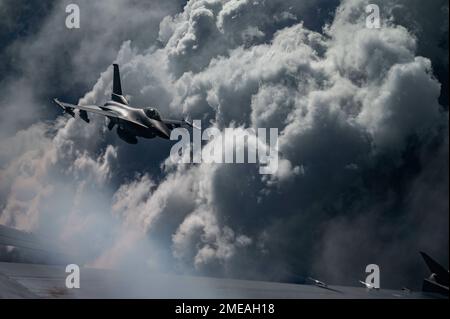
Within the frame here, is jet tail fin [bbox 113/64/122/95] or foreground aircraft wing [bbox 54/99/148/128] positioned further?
jet tail fin [bbox 113/64/122/95]

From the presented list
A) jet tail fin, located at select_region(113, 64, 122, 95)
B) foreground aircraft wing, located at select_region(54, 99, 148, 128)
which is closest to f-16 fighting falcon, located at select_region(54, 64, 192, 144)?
foreground aircraft wing, located at select_region(54, 99, 148, 128)

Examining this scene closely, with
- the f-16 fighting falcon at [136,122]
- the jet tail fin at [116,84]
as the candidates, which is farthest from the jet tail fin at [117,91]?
the f-16 fighting falcon at [136,122]

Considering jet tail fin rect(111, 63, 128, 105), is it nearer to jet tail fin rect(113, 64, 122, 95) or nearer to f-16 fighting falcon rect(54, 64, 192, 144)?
jet tail fin rect(113, 64, 122, 95)

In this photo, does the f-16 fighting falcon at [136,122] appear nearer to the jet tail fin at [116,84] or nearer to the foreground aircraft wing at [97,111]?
the foreground aircraft wing at [97,111]

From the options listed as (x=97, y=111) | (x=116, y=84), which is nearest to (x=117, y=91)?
(x=116, y=84)

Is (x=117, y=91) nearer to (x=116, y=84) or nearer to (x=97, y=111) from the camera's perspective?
(x=116, y=84)

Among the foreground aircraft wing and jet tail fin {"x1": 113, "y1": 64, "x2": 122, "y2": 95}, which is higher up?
jet tail fin {"x1": 113, "y1": 64, "x2": 122, "y2": 95}

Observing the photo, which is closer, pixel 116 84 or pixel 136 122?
pixel 136 122

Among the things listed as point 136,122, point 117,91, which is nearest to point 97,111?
point 136,122

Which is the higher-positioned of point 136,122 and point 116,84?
point 116,84

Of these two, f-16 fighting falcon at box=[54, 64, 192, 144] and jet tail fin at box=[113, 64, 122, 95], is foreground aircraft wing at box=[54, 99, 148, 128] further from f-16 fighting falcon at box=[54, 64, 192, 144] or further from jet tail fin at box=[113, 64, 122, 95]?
jet tail fin at box=[113, 64, 122, 95]

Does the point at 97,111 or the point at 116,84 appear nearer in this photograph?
the point at 97,111
